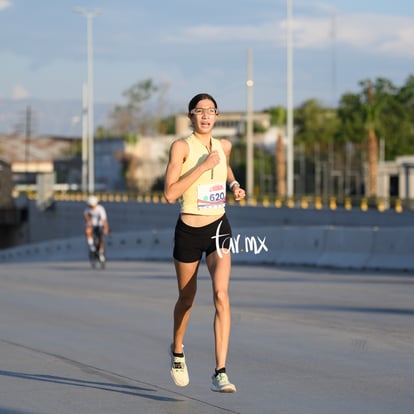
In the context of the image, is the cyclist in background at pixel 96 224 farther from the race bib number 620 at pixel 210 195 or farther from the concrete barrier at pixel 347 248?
the race bib number 620 at pixel 210 195

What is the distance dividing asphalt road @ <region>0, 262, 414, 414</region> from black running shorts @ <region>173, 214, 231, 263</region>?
0.94 meters

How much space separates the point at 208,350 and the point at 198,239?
299 centimetres

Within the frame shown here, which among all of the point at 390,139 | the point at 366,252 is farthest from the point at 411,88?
the point at 366,252

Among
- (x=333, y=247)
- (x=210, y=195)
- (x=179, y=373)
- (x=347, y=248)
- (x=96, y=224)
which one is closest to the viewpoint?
(x=210, y=195)

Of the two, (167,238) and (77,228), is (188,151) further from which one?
(77,228)

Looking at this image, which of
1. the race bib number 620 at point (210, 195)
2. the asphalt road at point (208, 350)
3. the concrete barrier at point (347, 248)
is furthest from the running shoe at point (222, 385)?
the concrete barrier at point (347, 248)

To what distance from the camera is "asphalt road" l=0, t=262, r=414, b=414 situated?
8195mm

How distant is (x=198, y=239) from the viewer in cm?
835

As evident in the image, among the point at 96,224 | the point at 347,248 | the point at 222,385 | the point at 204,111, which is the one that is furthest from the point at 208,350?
the point at 96,224

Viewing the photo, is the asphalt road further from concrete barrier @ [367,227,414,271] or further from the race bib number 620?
concrete barrier @ [367,227,414,271]

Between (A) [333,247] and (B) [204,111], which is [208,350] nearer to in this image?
(B) [204,111]

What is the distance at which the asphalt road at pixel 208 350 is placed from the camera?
26.9 feet

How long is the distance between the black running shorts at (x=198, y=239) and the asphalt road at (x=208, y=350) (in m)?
0.94

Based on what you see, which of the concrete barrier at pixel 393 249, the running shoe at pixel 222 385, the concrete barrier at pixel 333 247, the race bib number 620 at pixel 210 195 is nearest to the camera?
the running shoe at pixel 222 385
